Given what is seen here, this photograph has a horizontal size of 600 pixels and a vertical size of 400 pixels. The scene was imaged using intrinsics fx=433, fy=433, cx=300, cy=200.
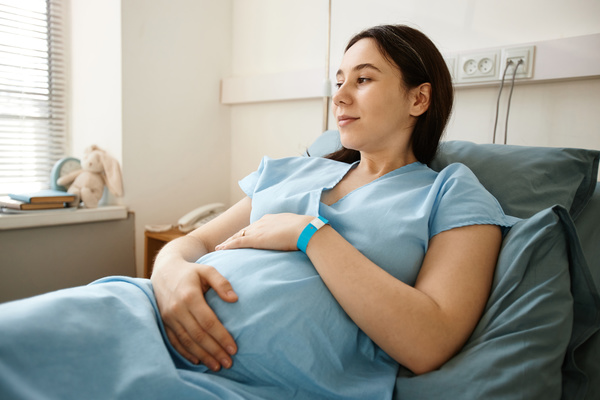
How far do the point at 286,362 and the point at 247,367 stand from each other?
2.8 inches

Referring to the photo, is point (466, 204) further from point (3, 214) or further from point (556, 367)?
point (3, 214)

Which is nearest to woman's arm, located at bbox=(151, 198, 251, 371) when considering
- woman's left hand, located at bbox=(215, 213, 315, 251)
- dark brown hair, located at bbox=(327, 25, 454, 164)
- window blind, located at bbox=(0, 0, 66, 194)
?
woman's left hand, located at bbox=(215, 213, 315, 251)

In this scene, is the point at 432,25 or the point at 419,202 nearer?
the point at 419,202

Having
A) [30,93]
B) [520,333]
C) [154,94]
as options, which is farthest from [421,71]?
[30,93]

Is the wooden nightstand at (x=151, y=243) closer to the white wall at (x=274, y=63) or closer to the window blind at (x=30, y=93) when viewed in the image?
the white wall at (x=274, y=63)

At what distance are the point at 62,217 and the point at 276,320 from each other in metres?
1.49

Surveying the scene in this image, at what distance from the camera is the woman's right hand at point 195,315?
76 centimetres

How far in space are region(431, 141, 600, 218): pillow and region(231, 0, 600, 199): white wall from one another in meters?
0.41

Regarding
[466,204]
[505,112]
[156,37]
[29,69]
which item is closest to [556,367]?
[466,204]

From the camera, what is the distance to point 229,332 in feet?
2.56

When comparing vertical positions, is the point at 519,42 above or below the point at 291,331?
above

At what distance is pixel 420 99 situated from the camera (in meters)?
1.15

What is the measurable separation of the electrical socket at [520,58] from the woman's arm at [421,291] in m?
0.80

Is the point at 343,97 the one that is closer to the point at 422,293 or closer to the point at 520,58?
the point at 422,293
